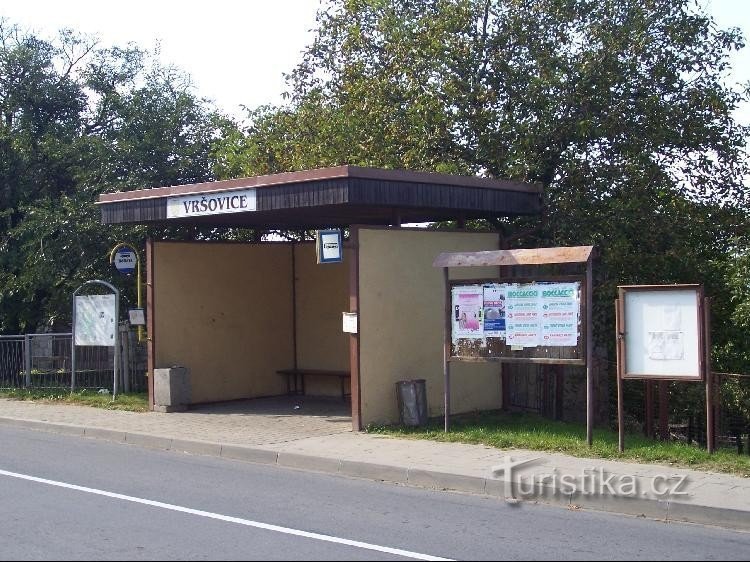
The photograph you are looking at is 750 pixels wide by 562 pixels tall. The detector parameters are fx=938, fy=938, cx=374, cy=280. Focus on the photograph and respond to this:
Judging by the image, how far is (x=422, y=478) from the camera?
1043cm

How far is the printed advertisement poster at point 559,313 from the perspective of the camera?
11.8 metres

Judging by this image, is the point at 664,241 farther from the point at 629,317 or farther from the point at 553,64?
the point at 629,317

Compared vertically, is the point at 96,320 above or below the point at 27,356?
above

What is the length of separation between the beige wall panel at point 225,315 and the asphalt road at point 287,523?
5.72m

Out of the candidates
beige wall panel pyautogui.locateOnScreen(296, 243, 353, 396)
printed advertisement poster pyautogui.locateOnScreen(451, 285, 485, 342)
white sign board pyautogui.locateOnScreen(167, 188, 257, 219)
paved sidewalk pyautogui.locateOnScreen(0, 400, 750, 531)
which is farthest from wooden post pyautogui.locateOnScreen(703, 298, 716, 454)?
beige wall panel pyautogui.locateOnScreen(296, 243, 353, 396)

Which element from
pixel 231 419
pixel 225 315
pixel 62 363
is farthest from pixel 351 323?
pixel 62 363

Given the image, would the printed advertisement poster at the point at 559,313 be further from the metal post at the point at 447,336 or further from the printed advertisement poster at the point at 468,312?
the metal post at the point at 447,336

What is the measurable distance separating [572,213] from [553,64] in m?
2.73

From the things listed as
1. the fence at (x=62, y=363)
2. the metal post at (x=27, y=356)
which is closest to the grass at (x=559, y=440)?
the fence at (x=62, y=363)

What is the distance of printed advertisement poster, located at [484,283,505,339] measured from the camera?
1255 centimetres

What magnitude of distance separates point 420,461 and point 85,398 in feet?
31.8

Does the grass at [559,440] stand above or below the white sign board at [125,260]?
below

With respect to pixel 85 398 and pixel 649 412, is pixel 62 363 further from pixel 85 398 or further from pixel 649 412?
pixel 649 412

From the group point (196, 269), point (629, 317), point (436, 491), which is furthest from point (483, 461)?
point (196, 269)
